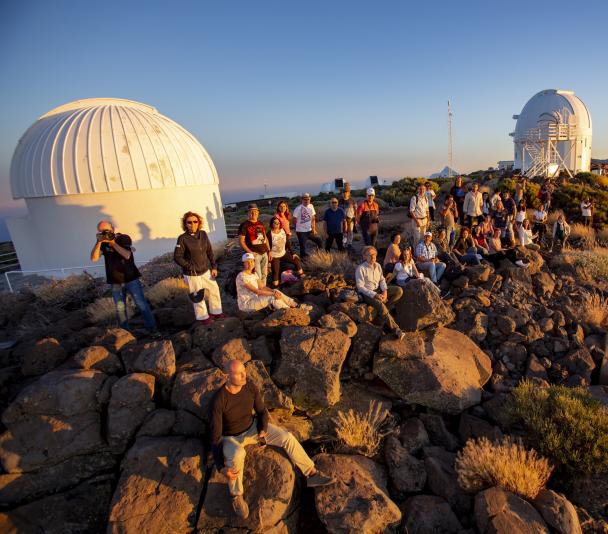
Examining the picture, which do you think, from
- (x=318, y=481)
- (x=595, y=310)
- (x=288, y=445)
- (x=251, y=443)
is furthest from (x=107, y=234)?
(x=595, y=310)

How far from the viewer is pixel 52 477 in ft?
13.1

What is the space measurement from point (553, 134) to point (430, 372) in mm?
34369

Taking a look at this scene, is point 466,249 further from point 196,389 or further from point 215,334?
point 196,389

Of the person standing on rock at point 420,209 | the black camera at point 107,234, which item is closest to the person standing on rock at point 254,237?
the black camera at point 107,234

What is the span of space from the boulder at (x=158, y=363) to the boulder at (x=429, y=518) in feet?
10.4

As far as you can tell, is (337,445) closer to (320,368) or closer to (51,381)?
(320,368)

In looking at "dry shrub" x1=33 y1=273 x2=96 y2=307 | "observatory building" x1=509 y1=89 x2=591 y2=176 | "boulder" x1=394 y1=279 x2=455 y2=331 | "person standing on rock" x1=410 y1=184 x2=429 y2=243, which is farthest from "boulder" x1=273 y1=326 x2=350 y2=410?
"observatory building" x1=509 y1=89 x2=591 y2=176

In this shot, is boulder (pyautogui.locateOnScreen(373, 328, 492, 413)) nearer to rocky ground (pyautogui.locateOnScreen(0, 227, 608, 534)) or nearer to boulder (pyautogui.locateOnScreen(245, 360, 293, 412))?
rocky ground (pyautogui.locateOnScreen(0, 227, 608, 534))

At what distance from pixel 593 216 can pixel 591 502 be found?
1310 centimetres

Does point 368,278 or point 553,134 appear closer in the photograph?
point 368,278

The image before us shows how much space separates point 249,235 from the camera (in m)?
5.96

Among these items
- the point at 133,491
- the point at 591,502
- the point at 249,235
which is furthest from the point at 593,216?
the point at 133,491

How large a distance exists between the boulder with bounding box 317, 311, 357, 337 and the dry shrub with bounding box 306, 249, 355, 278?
93.4 inches

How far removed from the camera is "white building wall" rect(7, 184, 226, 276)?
1277 cm
